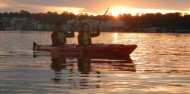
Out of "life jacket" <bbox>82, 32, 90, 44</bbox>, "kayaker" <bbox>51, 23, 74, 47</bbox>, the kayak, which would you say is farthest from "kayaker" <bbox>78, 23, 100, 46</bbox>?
"kayaker" <bbox>51, 23, 74, 47</bbox>

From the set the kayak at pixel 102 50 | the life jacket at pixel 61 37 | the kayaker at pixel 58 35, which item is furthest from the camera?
the life jacket at pixel 61 37

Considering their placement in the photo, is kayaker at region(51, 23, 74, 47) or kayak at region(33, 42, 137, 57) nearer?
kayak at region(33, 42, 137, 57)

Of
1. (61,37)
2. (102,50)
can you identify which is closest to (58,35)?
(61,37)

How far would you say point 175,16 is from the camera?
176875mm

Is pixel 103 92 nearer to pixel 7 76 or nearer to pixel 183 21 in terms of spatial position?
pixel 7 76

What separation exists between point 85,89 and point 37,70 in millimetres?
6358

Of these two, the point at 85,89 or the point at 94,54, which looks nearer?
the point at 85,89

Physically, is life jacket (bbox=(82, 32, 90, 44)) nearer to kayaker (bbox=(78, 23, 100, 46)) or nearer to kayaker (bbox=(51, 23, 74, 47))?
kayaker (bbox=(78, 23, 100, 46))

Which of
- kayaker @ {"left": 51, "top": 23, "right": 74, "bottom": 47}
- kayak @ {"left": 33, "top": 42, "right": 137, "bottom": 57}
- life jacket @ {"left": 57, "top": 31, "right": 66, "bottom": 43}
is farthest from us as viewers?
life jacket @ {"left": 57, "top": 31, "right": 66, "bottom": 43}

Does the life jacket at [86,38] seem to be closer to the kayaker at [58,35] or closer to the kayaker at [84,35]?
the kayaker at [84,35]

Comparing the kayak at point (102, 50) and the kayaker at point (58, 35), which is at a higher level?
the kayaker at point (58, 35)

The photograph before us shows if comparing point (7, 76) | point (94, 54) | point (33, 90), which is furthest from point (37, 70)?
point (94, 54)

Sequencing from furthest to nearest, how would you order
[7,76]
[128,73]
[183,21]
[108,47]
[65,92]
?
[183,21] < [108,47] < [128,73] < [7,76] < [65,92]

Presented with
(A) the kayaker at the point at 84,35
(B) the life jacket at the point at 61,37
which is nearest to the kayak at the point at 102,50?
(A) the kayaker at the point at 84,35
